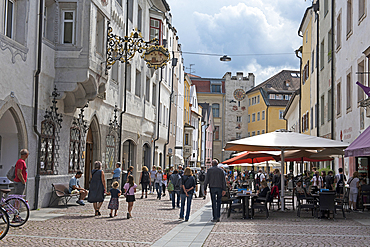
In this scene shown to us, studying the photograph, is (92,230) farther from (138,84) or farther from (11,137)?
(138,84)

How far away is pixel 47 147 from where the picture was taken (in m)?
16.6

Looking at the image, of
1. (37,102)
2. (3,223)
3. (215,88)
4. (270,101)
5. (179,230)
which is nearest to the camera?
(3,223)

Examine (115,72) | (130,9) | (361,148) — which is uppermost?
(130,9)

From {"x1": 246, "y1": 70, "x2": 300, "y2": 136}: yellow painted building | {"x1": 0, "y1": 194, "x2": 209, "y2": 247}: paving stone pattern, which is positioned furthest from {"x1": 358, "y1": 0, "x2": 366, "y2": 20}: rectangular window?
{"x1": 246, "y1": 70, "x2": 300, "y2": 136}: yellow painted building

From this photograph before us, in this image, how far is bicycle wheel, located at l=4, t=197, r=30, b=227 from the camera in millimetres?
11117

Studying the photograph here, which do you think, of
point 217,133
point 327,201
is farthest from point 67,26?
point 217,133

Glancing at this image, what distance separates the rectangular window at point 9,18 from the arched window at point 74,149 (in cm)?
515

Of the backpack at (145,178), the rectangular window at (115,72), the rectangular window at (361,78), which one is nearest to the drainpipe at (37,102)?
the backpack at (145,178)

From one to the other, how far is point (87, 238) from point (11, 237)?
1.55 meters

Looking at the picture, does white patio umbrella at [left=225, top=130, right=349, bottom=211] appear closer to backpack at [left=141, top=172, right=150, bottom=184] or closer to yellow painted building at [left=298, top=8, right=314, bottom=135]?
backpack at [left=141, top=172, right=150, bottom=184]

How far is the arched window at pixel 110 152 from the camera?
23572 millimetres

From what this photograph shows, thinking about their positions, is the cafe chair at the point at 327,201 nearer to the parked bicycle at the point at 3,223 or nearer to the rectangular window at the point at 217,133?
the parked bicycle at the point at 3,223

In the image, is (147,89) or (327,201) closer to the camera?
(327,201)

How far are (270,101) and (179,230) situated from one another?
72593 mm
